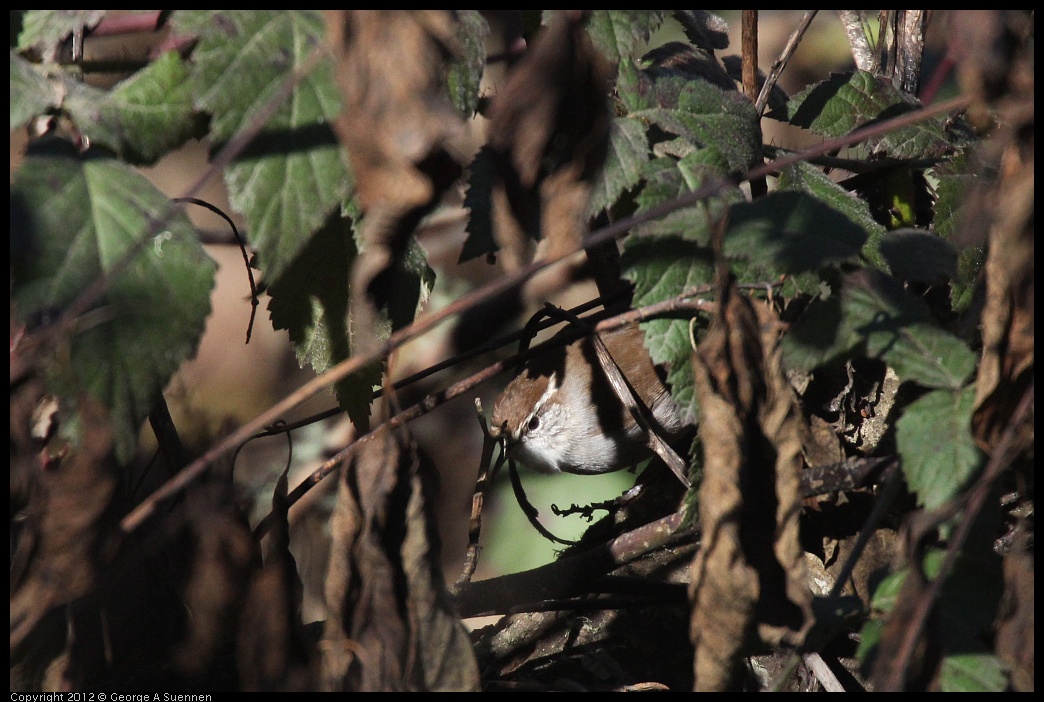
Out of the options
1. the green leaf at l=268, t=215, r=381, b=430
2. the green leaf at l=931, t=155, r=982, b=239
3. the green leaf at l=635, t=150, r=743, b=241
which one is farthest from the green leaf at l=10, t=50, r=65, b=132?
the green leaf at l=931, t=155, r=982, b=239

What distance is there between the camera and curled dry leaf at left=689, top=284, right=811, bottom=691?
3.37ft

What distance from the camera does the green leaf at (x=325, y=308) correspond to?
4.42 feet

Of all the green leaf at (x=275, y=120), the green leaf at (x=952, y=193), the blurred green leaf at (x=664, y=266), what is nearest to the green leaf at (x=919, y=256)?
the green leaf at (x=952, y=193)

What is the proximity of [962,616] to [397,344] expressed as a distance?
2.62 feet

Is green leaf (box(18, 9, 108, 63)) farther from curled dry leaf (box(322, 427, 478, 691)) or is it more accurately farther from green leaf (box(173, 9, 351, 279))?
curled dry leaf (box(322, 427, 478, 691))

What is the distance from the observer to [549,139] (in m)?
1.11

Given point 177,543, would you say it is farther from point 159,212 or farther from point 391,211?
point 391,211

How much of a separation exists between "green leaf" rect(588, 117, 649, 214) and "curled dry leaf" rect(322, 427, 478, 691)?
1.61 ft

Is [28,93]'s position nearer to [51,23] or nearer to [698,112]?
[51,23]

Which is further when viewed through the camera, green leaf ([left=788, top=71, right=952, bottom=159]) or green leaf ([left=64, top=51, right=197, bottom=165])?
green leaf ([left=788, top=71, right=952, bottom=159])

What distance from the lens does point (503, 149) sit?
3.61ft

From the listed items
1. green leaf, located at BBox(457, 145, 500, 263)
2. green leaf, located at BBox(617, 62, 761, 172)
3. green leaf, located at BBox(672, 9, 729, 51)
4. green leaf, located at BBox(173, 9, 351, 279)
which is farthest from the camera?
green leaf, located at BBox(672, 9, 729, 51)

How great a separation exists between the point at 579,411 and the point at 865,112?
47.0 inches

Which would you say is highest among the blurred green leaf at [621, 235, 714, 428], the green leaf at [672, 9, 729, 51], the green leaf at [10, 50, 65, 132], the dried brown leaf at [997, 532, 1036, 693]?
the green leaf at [672, 9, 729, 51]
